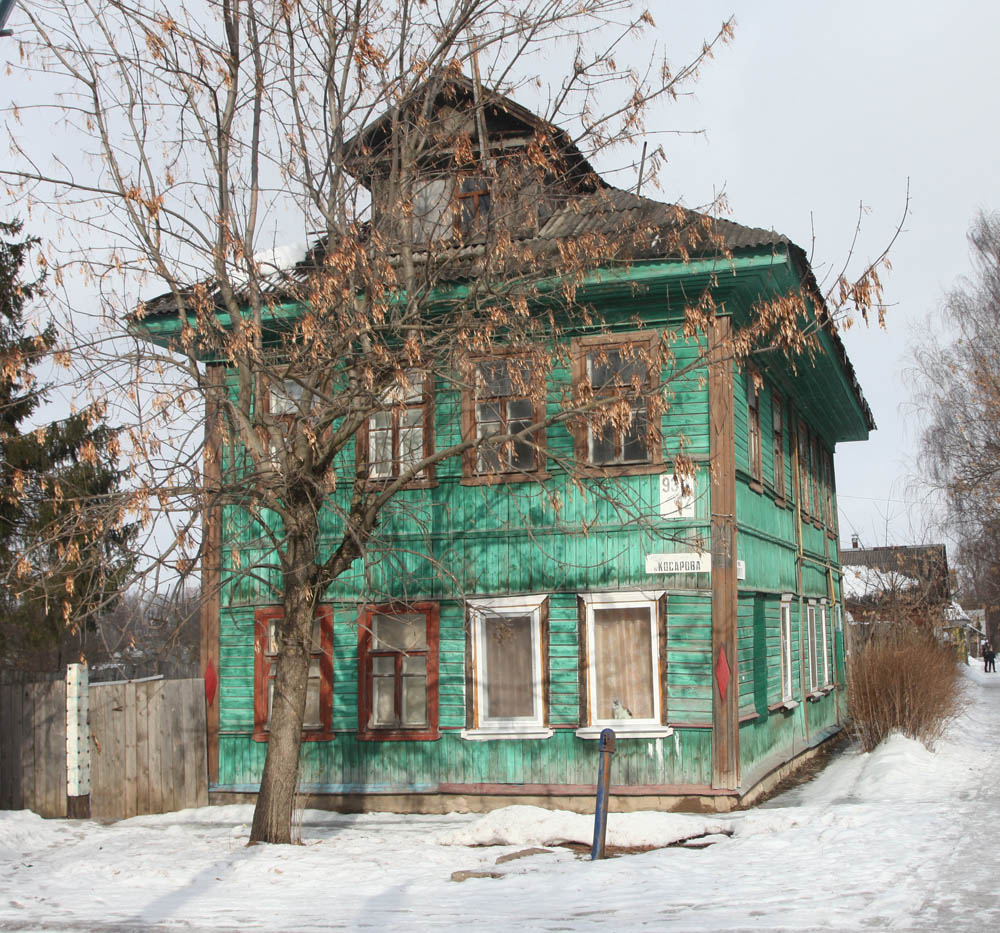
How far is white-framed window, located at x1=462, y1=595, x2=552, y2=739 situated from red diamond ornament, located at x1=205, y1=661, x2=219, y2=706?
10.9ft

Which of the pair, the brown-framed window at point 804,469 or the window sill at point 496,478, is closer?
the window sill at point 496,478

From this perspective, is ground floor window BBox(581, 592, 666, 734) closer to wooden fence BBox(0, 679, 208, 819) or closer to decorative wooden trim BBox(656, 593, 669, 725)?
decorative wooden trim BBox(656, 593, 669, 725)

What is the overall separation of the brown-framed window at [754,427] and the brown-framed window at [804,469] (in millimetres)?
3880

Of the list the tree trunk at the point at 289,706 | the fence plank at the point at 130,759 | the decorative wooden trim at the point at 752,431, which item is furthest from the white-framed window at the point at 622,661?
the fence plank at the point at 130,759

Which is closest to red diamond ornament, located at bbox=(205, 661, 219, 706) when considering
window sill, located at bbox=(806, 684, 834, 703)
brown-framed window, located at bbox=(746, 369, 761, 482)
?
brown-framed window, located at bbox=(746, 369, 761, 482)

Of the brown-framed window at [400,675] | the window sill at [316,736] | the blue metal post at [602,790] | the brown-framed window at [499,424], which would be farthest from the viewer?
the window sill at [316,736]

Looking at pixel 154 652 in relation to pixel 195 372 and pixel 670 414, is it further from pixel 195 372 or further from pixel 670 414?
pixel 670 414

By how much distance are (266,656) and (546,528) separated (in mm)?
3931

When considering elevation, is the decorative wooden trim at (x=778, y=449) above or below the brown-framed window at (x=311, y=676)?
above

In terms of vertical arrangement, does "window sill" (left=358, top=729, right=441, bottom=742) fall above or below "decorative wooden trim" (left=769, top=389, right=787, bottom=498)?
below

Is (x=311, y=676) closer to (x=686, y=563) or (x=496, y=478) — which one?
(x=496, y=478)

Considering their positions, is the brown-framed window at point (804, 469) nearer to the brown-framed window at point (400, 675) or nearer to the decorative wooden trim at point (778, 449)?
the decorative wooden trim at point (778, 449)

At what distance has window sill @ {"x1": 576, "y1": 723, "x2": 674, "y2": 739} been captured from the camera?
1291 centimetres

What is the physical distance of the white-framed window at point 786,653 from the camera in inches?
659
